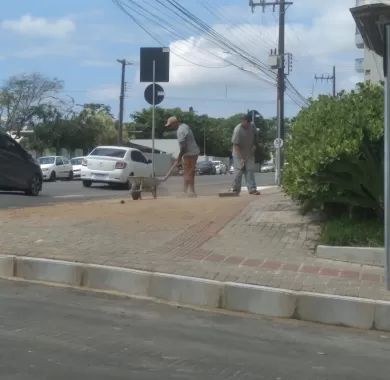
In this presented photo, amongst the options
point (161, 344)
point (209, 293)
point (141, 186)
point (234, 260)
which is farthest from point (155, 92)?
point (161, 344)

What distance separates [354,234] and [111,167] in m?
16.9

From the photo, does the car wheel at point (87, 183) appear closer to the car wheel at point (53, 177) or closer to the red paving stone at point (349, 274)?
the car wheel at point (53, 177)

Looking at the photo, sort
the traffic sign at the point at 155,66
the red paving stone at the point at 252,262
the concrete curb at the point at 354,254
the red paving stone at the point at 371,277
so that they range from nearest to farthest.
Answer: the red paving stone at the point at 371,277 < the red paving stone at the point at 252,262 < the concrete curb at the point at 354,254 < the traffic sign at the point at 155,66

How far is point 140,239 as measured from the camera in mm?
9867

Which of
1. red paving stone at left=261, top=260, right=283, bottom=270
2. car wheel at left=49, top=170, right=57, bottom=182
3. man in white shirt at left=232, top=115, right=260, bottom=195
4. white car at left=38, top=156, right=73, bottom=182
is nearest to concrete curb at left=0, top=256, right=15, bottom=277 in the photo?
red paving stone at left=261, top=260, right=283, bottom=270

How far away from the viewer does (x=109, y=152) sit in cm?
2641

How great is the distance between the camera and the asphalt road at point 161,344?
5.35 meters

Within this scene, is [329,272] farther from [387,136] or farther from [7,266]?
[7,266]

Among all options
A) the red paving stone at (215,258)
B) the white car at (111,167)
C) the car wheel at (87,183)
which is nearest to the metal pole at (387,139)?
the red paving stone at (215,258)

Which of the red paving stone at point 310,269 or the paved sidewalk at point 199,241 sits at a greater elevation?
the paved sidewalk at point 199,241

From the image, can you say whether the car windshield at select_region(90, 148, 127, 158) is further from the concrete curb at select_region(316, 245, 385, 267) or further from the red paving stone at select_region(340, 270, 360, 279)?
the red paving stone at select_region(340, 270, 360, 279)

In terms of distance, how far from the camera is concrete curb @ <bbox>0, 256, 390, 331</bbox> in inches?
284

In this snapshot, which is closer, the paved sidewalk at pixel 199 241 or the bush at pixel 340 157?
the paved sidewalk at pixel 199 241

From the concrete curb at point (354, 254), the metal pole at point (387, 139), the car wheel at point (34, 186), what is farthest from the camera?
the car wheel at point (34, 186)
